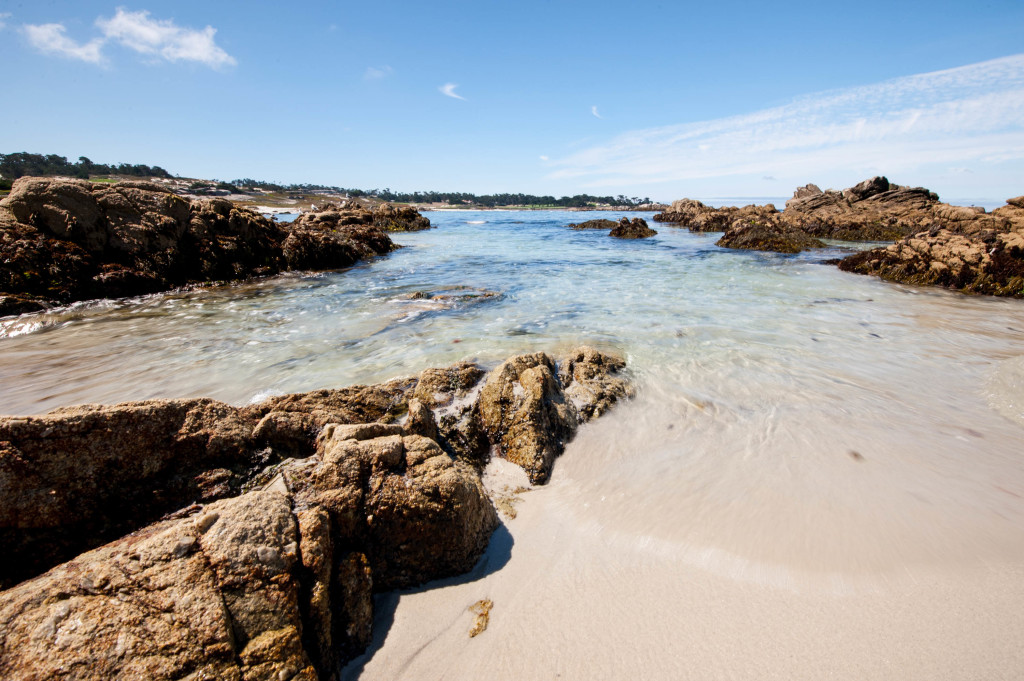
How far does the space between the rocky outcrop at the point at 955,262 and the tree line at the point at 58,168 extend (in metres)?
118

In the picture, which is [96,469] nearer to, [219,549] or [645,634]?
[219,549]

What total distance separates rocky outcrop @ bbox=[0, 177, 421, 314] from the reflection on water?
95 centimetres

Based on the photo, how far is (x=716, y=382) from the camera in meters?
5.89

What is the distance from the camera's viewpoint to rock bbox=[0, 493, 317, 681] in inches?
66.5

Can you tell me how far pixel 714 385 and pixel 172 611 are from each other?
5.92 metres

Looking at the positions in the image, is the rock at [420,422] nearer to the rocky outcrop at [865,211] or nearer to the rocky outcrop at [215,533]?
the rocky outcrop at [215,533]

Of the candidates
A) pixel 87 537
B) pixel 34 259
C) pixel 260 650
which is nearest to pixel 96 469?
pixel 87 537

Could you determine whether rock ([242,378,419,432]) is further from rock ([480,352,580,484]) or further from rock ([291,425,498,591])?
rock ([480,352,580,484])

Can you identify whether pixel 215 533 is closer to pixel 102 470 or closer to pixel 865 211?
pixel 102 470

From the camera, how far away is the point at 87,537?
2473mm

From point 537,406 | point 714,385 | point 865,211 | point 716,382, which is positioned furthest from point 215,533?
point 865,211

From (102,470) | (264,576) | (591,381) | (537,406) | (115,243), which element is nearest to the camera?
(264,576)

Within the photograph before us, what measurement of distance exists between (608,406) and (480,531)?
2.50 m

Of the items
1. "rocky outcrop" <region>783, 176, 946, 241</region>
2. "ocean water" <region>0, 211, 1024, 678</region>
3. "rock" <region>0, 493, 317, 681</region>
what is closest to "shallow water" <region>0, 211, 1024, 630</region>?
"ocean water" <region>0, 211, 1024, 678</region>
